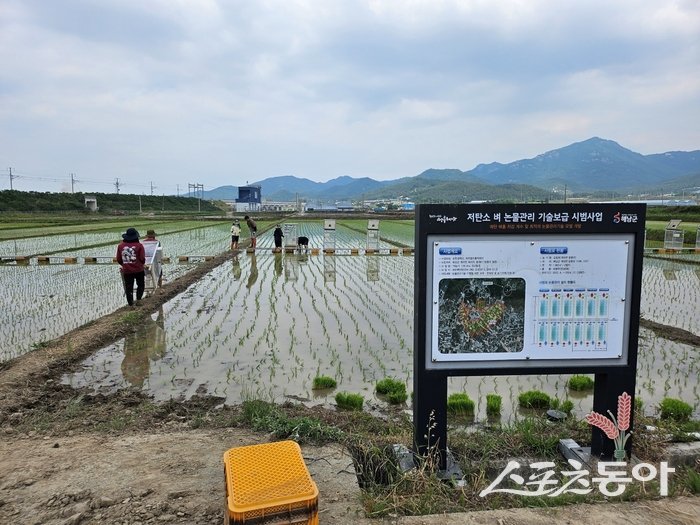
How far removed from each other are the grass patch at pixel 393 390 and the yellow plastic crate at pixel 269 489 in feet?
7.44

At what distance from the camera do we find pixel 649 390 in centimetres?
527

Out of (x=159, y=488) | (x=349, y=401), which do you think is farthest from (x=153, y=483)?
(x=349, y=401)

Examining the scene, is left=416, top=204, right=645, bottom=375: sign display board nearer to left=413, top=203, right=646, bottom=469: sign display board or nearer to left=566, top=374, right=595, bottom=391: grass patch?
left=413, top=203, right=646, bottom=469: sign display board

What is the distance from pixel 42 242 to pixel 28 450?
846 inches

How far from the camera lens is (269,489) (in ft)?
8.02

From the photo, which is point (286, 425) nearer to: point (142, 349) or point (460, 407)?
point (460, 407)

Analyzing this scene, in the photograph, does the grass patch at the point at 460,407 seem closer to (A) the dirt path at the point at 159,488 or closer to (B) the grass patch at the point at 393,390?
(B) the grass patch at the point at 393,390

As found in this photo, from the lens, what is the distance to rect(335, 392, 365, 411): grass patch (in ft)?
15.7

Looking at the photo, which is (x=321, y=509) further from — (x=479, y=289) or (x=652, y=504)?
(x=652, y=504)

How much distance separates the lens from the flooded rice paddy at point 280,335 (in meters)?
5.43

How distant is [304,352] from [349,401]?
1.97m

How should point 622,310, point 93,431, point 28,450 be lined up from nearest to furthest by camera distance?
point 622,310 < point 28,450 < point 93,431

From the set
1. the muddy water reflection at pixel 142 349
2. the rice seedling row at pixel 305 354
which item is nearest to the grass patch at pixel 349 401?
the rice seedling row at pixel 305 354

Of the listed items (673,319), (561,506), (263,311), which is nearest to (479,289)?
(561,506)
